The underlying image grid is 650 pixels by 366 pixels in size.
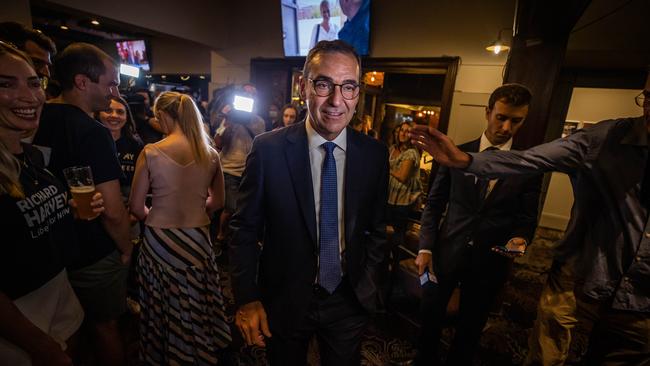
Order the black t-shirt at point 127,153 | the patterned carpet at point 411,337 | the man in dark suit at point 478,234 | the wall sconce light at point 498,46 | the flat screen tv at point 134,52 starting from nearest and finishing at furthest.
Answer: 1. the man in dark suit at point 478,234
2. the patterned carpet at point 411,337
3. the black t-shirt at point 127,153
4. the wall sconce light at point 498,46
5. the flat screen tv at point 134,52

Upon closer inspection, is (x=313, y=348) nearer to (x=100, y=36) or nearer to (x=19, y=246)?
(x=19, y=246)

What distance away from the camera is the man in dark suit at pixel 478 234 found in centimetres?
174

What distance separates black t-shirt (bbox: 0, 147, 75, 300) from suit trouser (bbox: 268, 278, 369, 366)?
0.94 meters

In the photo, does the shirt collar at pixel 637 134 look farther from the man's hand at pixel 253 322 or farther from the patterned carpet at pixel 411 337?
the man's hand at pixel 253 322

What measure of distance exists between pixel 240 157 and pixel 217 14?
5.06m

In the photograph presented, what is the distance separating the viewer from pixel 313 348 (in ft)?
7.59

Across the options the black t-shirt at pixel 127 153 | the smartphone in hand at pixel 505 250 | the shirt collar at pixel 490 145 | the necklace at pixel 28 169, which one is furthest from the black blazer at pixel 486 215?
the black t-shirt at pixel 127 153

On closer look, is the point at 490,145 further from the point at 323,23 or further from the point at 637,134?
the point at 323,23

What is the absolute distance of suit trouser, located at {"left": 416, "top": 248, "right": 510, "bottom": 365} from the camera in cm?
179

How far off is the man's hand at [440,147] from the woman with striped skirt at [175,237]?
4.53 ft

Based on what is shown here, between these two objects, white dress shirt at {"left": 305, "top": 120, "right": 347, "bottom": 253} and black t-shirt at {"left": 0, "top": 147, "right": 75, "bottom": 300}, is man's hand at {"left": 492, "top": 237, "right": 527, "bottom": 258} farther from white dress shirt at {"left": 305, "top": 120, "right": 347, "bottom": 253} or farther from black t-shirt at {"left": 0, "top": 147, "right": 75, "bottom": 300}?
black t-shirt at {"left": 0, "top": 147, "right": 75, "bottom": 300}

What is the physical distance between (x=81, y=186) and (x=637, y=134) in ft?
8.28

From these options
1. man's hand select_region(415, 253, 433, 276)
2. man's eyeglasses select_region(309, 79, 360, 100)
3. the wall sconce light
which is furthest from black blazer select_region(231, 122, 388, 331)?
the wall sconce light

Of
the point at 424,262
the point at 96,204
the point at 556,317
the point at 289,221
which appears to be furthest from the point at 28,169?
the point at 556,317
